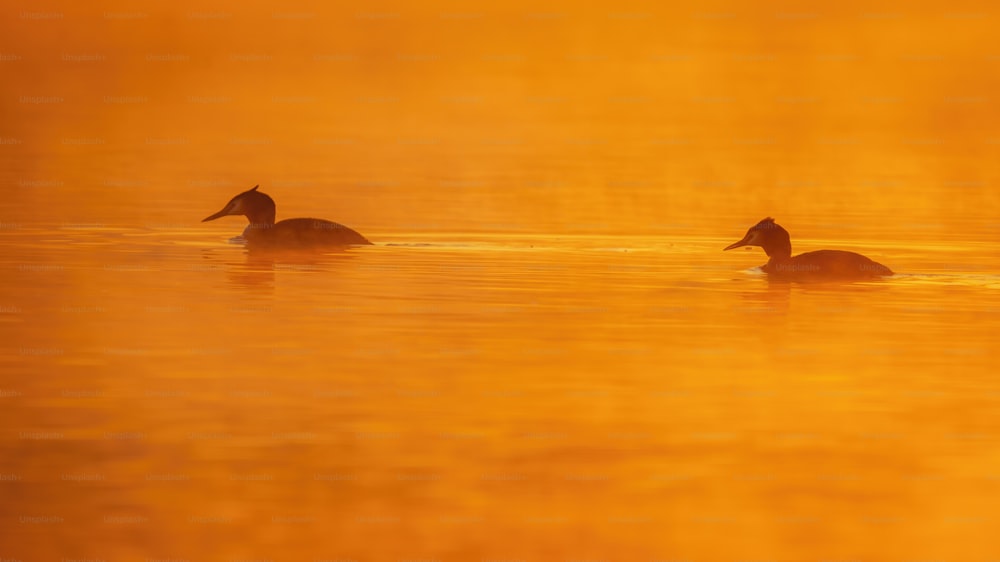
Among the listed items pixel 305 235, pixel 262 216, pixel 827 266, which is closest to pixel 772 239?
pixel 827 266

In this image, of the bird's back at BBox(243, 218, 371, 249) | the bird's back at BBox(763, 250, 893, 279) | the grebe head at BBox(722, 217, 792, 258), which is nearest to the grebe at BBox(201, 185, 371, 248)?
the bird's back at BBox(243, 218, 371, 249)

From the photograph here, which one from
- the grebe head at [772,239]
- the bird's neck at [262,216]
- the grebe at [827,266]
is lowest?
the grebe at [827,266]

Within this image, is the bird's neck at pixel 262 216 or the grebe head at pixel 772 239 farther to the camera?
the bird's neck at pixel 262 216

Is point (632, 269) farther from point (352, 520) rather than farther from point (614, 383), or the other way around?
point (352, 520)

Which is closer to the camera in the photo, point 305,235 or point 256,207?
point 305,235

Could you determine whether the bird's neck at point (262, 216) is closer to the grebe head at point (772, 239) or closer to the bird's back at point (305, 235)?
the bird's back at point (305, 235)

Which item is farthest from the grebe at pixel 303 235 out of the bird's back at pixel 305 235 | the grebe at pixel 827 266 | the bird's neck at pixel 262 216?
the grebe at pixel 827 266

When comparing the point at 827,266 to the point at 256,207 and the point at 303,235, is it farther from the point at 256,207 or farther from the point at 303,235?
the point at 256,207

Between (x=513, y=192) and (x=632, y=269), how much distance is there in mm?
23180

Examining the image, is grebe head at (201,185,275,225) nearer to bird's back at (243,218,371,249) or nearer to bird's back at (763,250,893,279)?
bird's back at (243,218,371,249)

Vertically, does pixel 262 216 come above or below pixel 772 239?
above

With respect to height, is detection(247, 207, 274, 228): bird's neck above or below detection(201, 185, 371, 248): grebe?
above

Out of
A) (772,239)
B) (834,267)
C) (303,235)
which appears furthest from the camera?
(303,235)

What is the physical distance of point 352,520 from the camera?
302 inches
